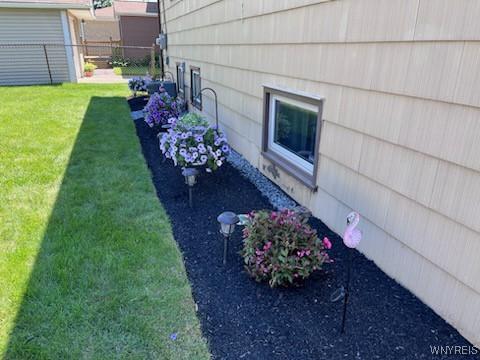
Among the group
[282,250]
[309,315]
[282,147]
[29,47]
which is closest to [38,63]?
[29,47]

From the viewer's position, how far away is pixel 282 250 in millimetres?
2074

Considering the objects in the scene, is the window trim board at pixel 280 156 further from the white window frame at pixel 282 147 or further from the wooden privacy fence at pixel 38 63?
the wooden privacy fence at pixel 38 63

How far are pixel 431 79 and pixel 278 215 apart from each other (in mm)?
1088

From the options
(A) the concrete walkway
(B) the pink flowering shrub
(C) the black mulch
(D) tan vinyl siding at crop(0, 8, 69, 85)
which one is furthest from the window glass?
(D) tan vinyl siding at crop(0, 8, 69, 85)

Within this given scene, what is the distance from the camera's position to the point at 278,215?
223cm

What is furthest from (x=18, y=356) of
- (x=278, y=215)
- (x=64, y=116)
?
(x=64, y=116)

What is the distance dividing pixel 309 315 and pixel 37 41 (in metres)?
14.6

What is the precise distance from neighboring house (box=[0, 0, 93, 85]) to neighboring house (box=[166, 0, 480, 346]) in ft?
39.1

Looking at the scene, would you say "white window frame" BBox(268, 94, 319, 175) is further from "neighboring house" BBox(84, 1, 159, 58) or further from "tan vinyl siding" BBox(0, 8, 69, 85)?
"neighboring house" BBox(84, 1, 159, 58)

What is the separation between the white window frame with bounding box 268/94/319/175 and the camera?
3.08 meters

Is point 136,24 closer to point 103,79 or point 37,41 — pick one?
point 103,79

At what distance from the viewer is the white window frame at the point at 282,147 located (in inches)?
121

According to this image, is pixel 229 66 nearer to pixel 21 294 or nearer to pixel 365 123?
pixel 365 123

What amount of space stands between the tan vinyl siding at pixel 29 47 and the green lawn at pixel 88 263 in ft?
31.7
